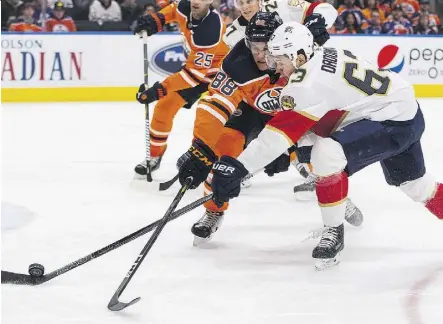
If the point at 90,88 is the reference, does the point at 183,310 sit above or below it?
above

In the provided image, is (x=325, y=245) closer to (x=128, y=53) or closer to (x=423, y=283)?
(x=423, y=283)

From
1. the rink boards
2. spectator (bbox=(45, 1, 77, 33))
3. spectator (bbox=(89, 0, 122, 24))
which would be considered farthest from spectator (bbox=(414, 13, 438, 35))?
spectator (bbox=(45, 1, 77, 33))

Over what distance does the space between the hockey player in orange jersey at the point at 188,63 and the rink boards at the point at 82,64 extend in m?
2.97

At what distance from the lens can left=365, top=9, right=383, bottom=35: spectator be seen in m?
8.92

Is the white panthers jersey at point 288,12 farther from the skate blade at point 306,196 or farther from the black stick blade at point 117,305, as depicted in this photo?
the black stick blade at point 117,305

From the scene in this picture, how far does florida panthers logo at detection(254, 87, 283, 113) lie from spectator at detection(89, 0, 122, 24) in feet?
16.9

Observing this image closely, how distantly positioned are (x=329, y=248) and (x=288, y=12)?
1.41 m

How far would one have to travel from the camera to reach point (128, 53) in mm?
7797

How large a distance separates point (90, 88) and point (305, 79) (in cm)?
500

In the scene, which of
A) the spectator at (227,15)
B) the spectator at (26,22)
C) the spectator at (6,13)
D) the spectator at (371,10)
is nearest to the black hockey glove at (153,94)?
the spectator at (26,22)

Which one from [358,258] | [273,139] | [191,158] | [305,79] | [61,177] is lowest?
[61,177]

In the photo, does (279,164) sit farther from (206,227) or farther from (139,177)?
(139,177)

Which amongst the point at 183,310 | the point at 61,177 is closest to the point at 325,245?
the point at 183,310

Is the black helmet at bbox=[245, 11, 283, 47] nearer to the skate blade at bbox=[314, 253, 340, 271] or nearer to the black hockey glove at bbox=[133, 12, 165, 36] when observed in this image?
the skate blade at bbox=[314, 253, 340, 271]
